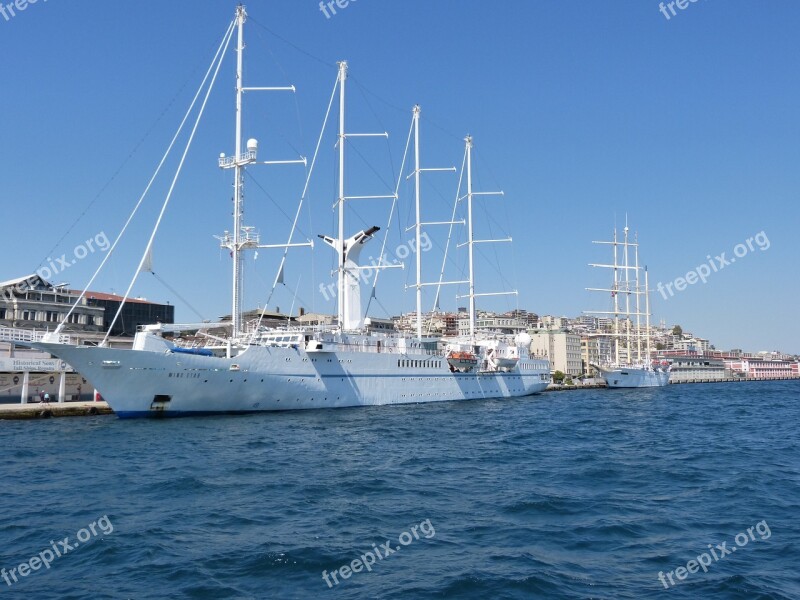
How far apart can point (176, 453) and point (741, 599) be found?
17631mm

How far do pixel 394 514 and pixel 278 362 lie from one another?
24.3 m

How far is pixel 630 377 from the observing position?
318ft

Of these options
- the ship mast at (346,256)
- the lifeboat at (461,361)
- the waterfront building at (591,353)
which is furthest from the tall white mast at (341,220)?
the waterfront building at (591,353)

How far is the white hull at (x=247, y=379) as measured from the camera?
103ft

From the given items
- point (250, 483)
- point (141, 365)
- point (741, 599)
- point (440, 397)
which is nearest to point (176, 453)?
point (250, 483)

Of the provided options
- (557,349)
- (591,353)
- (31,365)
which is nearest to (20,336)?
(31,365)

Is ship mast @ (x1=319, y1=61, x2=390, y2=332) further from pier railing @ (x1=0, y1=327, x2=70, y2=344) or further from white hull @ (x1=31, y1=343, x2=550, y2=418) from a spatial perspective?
pier railing @ (x1=0, y1=327, x2=70, y2=344)

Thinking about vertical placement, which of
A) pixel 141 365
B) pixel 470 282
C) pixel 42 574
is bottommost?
pixel 42 574

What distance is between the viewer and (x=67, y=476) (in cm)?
1788

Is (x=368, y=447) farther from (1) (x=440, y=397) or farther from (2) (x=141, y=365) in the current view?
(1) (x=440, y=397)

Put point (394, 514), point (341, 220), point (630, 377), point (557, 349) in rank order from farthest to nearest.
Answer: point (557, 349), point (630, 377), point (341, 220), point (394, 514)

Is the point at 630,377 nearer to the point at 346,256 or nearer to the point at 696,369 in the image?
the point at 346,256

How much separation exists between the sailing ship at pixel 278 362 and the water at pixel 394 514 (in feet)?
17.0

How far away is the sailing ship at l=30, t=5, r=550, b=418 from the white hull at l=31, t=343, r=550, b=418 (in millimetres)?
52
